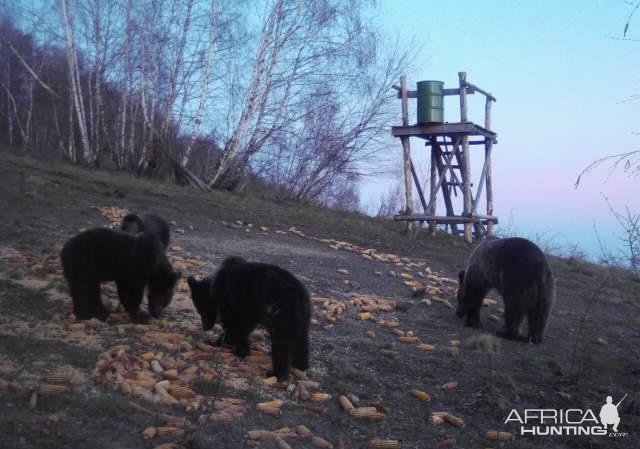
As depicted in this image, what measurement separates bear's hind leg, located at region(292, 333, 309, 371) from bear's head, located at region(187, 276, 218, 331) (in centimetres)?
138

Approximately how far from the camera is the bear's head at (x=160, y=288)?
291 inches

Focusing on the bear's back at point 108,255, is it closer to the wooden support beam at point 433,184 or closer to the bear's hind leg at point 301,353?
the bear's hind leg at point 301,353

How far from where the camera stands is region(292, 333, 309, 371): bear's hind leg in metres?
6.04

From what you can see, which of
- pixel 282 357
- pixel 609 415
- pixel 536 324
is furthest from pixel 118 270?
pixel 536 324

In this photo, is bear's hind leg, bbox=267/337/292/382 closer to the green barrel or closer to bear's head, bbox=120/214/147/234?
bear's head, bbox=120/214/147/234

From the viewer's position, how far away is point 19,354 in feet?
18.2

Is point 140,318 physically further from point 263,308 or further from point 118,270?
point 263,308

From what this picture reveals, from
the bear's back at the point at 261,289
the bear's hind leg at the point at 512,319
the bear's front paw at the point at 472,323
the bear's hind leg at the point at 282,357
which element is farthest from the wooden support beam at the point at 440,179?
the bear's hind leg at the point at 282,357

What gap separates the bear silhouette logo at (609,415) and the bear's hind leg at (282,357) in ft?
9.46

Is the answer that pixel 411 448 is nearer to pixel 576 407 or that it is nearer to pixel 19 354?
pixel 576 407

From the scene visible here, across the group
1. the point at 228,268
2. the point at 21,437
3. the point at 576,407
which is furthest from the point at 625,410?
the point at 21,437

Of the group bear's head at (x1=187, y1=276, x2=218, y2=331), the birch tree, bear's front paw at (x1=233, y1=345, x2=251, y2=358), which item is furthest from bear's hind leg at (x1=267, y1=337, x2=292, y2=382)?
the birch tree

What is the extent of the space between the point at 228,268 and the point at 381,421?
2.42 metres

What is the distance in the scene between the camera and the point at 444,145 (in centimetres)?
1962
